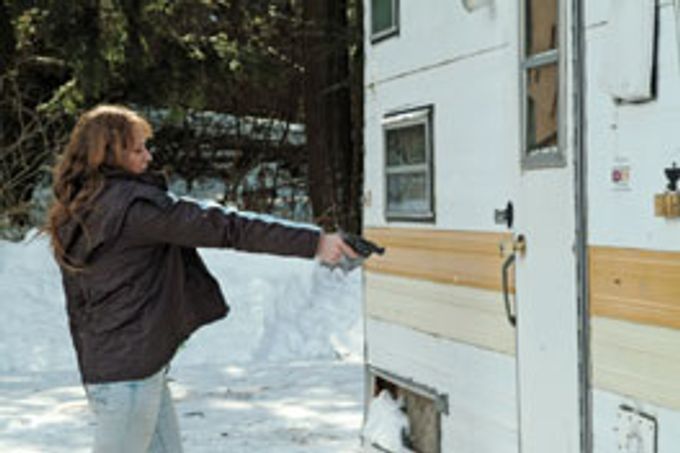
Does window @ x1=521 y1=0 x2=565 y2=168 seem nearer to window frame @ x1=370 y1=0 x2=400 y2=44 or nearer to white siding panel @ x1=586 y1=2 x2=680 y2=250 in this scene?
white siding panel @ x1=586 y1=2 x2=680 y2=250

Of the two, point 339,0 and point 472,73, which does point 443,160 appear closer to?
point 472,73

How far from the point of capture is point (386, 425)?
4.84 meters

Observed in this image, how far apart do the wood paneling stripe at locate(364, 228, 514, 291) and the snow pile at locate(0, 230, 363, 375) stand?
17.7 feet

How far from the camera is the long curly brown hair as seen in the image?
3855mm

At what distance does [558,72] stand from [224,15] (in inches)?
484

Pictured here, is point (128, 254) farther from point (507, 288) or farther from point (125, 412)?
point (507, 288)

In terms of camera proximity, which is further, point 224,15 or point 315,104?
point 224,15

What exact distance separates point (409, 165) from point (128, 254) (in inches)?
51.7

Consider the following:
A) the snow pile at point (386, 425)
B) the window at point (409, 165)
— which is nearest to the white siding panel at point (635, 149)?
the window at point (409, 165)

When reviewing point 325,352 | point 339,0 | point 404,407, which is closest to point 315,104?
point 339,0

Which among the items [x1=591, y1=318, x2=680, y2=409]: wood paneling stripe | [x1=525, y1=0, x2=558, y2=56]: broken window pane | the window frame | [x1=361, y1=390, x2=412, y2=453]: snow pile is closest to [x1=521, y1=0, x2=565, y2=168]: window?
[x1=525, y1=0, x2=558, y2=56]: broken window pane

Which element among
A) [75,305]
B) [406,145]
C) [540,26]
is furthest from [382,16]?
[75,305]

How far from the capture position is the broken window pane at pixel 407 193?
456 centimetres

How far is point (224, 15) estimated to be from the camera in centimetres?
1538
